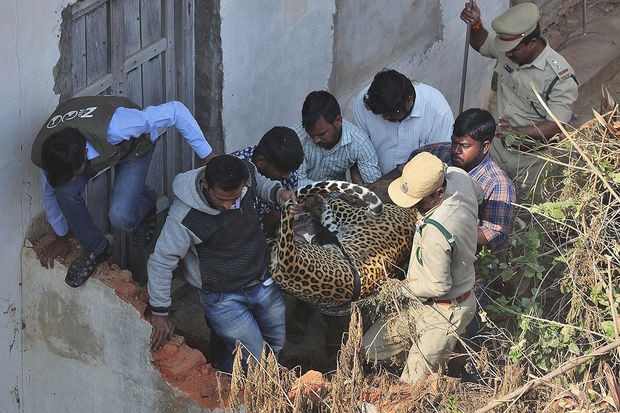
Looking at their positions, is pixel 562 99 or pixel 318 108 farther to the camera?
pixel 562 99

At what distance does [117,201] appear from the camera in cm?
636

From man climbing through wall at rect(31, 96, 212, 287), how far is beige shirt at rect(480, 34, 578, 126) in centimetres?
276

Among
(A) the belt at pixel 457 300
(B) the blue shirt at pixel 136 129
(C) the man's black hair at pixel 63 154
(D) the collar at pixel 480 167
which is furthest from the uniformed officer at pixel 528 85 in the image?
(C) the man's black hair at pixel 63 154

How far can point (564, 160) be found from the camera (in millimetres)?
7652

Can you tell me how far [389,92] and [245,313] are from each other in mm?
1820

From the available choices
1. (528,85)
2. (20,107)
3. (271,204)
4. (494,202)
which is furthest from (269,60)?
(20,107)

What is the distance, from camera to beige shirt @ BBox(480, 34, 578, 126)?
7791mm

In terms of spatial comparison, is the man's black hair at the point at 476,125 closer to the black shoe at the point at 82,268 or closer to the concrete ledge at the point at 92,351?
the concrete ledge at the point at 92,351

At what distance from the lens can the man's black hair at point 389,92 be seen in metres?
7.00

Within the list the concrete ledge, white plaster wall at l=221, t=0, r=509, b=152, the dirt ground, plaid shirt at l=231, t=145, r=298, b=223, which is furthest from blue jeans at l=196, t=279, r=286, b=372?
white plaster wall at l=221, t=0, r=509, b=152

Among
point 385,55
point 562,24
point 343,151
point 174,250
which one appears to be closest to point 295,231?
point 343,151

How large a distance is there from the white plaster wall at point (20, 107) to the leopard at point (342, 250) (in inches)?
59.9

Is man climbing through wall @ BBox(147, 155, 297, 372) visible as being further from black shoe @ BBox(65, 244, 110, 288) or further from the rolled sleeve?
the rolled sleeve

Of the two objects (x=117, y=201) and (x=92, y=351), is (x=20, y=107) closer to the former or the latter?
(x=117, y=201)
